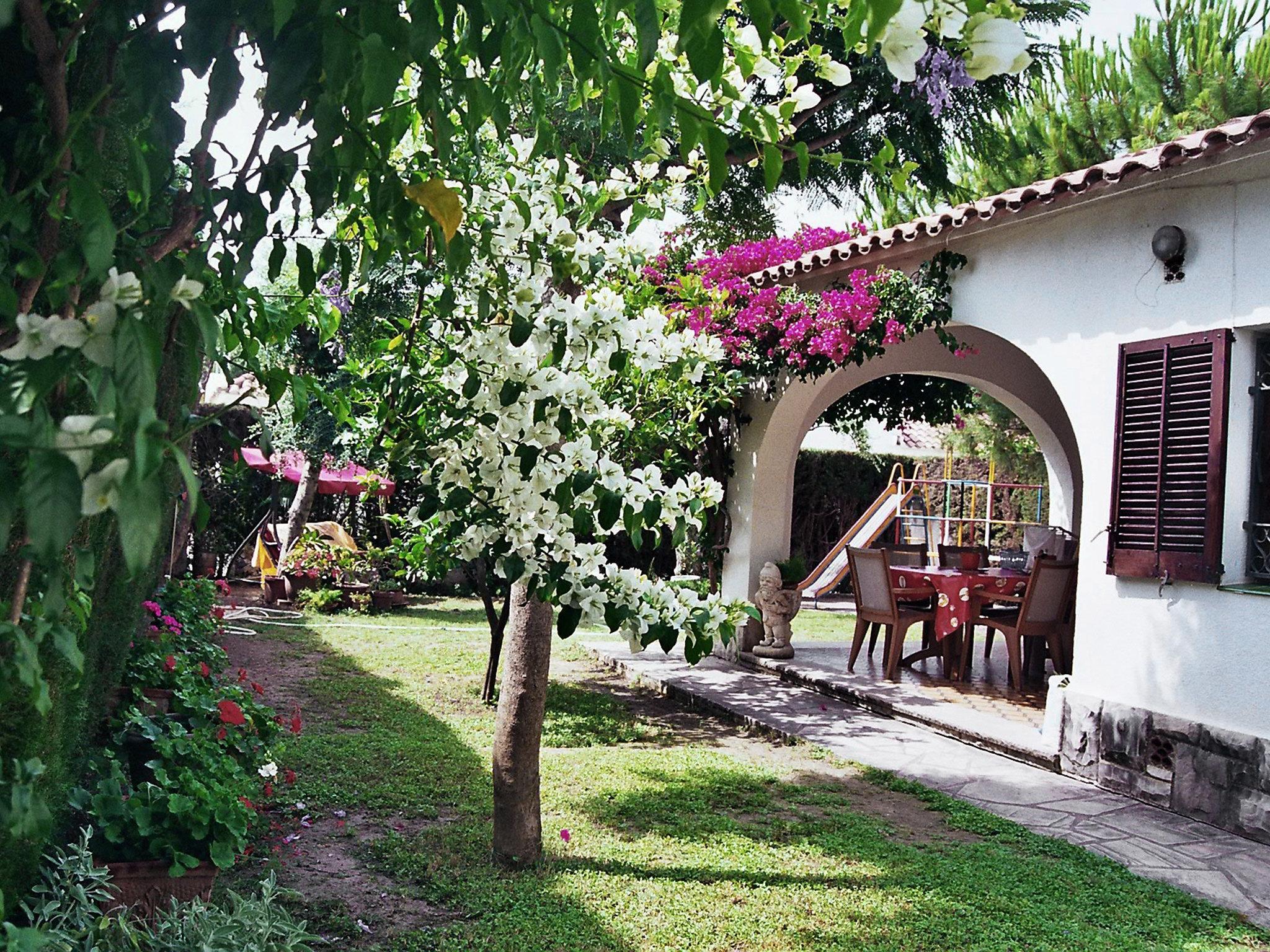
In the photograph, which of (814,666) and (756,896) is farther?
(814,666)

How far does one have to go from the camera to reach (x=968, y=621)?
25.6 ft

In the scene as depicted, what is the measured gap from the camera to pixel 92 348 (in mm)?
792

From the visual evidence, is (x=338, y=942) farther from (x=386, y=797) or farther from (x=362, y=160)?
(x=362, y=160)

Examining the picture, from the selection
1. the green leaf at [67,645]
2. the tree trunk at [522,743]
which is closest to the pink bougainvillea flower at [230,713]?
the tree trunk at [522,743]

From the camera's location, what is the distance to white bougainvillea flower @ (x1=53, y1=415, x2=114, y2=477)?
2.34 feet

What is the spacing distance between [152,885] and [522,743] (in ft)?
4.65

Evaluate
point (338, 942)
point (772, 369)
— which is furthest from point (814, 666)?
point (338, 942)

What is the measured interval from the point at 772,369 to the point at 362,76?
7337 mm

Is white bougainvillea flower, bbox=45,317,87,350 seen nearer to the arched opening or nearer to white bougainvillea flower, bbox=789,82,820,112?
white bougainvillea flower, bbox=789,82,820,112

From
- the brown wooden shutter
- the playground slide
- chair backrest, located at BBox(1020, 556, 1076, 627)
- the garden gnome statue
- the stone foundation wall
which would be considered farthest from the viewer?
the playground slide

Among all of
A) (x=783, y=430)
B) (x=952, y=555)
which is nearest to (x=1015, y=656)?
(x=952, y=555)

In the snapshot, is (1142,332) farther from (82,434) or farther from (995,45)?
(82,434)

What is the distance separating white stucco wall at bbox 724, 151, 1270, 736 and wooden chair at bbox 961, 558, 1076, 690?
1.36 meters

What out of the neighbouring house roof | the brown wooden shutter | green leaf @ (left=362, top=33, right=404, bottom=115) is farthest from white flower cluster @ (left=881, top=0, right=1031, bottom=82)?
the brown wooden shutter
